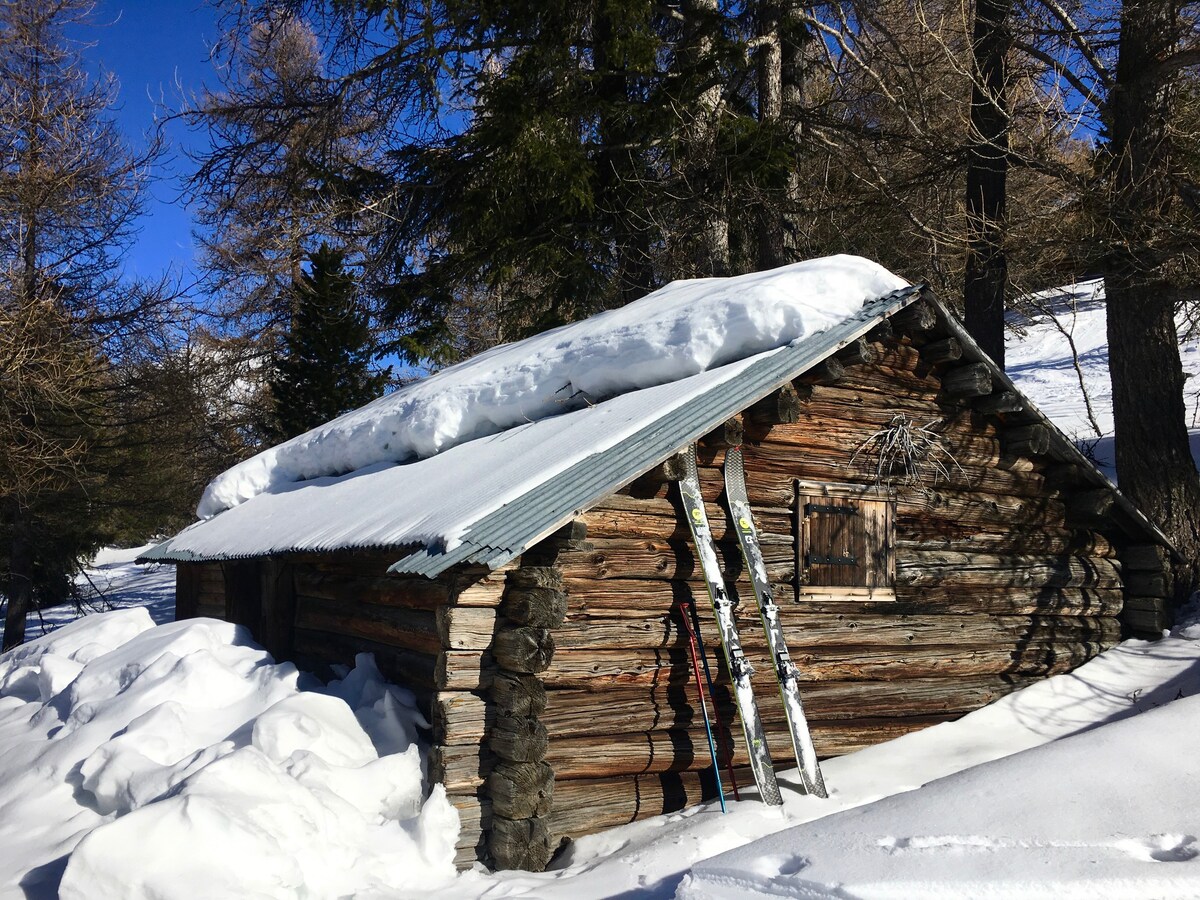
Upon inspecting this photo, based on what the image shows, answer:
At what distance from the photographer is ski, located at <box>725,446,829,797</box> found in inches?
266

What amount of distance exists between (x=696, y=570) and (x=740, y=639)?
0.61 meters

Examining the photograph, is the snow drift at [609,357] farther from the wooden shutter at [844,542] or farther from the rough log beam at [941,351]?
the wooden shutter at [844,542]

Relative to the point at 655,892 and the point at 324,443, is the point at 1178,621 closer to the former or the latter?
the point at 655,892

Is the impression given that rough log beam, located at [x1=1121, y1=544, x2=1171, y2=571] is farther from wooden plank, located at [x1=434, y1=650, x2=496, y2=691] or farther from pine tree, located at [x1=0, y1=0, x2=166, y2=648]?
pine tree, located at [x1=0, y1=0, x2=166, y2=648]

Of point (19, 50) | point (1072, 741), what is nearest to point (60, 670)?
point (1072, 741)

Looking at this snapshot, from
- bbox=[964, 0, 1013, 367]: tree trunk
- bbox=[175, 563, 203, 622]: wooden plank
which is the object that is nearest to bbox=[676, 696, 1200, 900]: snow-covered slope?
bbox=[964, 0, 1013, 367]: tree trunk

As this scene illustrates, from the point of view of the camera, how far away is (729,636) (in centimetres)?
673

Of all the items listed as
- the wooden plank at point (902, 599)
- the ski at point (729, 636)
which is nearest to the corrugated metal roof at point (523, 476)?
the ski at point (729, 636)

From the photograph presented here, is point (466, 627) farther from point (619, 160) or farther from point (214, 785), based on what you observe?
point (619, 160)

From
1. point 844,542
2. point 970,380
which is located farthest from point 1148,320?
point 844,542

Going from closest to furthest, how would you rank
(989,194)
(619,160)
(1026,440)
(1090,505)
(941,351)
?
1. (941,351)
2. (1026,440)
3. (1090,505)
4. (989,194)
5. (619,160)

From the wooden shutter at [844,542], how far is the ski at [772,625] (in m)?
0.57

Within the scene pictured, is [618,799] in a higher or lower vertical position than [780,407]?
lower

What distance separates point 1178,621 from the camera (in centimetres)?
990
